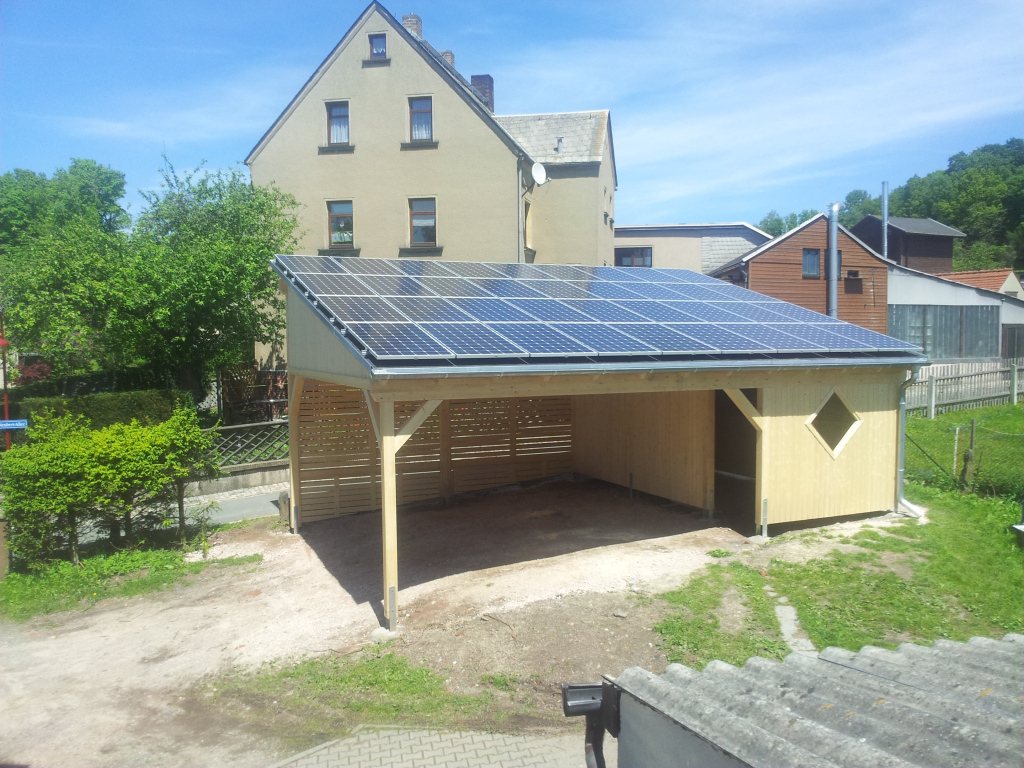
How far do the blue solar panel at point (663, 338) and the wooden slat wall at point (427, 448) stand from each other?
14.2ft

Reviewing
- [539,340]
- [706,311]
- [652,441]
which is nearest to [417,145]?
[706,311]

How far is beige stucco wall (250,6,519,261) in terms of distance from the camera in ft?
69.7

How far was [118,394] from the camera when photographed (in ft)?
51.7

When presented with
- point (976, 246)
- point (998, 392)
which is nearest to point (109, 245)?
point (998, 392)

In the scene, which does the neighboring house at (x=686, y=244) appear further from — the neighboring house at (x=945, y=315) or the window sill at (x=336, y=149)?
the window sill at (x=336, y=149)

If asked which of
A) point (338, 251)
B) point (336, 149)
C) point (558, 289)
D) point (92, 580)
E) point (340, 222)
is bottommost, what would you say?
point (92, 580)

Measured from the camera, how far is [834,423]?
37.5 feet

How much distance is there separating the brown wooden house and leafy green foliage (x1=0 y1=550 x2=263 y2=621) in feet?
80.3

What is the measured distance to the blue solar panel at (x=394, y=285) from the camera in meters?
10.0

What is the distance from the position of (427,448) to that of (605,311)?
488 cm

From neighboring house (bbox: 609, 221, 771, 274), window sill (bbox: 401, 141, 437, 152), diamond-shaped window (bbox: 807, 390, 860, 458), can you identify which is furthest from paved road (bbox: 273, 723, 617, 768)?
neighboring house (bbox: 609, 221, 771, 274)

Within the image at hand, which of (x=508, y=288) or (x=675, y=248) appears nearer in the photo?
(x=508, y=288)

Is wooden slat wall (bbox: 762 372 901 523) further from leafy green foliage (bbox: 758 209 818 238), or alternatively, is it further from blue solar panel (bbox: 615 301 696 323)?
leafy green foliage (bbox: 758 209 818 238)

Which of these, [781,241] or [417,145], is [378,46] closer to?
[417,145]
